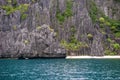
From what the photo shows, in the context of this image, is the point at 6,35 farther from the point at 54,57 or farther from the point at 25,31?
the point at 54,57

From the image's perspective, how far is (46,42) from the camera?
18888 cm

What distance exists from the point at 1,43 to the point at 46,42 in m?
26.0

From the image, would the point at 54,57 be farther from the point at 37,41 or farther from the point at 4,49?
the point at 4,49

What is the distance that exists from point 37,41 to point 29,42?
4.73 m

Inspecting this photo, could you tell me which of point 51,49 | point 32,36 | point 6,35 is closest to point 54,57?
point 51,49

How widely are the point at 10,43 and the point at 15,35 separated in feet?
22.8

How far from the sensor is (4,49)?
184625 mm

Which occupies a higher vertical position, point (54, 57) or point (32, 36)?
point (32, 36)

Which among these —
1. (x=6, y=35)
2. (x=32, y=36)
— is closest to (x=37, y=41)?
(x=32, y=36)

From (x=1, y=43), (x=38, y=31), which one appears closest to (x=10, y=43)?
(x=1, y=43)

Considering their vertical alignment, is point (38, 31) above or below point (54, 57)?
above

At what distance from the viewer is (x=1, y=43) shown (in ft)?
618

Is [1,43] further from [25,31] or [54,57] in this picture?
[54,57]

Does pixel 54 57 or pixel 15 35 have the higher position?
pixel 15 35
